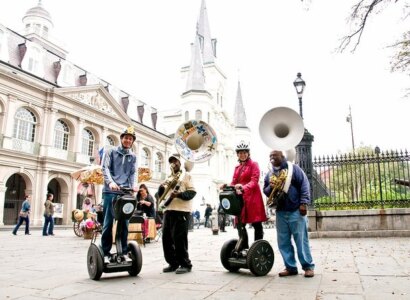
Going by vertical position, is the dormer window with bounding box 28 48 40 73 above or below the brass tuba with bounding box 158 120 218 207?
above

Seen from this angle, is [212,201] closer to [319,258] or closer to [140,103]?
[140,103]

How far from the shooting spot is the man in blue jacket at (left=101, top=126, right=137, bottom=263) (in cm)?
487

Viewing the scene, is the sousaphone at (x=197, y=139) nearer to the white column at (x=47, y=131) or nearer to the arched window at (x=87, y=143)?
the white column at (x=47, y=131)

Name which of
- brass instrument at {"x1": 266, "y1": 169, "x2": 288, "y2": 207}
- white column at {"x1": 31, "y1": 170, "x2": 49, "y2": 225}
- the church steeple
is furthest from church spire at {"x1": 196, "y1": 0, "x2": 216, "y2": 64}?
brass instrument at {"x1": 266, "y1": 169, "x2": 288, "y2": 207}

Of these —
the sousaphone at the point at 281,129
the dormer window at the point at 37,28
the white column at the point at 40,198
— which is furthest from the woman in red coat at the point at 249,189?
the dormer window at the point at 37,28

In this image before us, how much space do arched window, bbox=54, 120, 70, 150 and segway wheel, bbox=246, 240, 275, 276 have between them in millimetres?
26855

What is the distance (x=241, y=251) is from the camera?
5207mm

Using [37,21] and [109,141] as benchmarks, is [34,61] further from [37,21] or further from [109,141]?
[37,21]

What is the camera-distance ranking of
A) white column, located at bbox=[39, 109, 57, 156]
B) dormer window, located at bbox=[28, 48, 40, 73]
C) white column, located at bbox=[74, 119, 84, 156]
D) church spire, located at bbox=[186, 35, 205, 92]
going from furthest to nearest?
church spire, located at bbox=[186, 35, 205, 92] < white column, located at bbox=[74, 119, 84, 156] < dormer window, located at bbox=[28, 48, 40, 73] < white column, located at bbox=[39, 109, 57, 156]

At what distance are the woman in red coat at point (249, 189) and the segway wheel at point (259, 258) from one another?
228 mm

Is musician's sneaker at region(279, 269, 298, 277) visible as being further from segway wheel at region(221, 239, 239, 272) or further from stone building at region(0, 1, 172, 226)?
stone building at region(0, 1, 172, 226)

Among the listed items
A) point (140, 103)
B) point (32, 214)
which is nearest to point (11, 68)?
→ point (32, 214)

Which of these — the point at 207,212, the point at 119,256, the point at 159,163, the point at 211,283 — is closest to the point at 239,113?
the point at 159,163

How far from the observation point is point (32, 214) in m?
25.3
